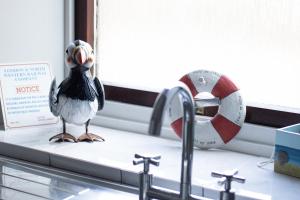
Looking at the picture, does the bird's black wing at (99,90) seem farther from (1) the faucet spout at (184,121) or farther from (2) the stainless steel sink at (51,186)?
(1) the faucet spout at (184,121)

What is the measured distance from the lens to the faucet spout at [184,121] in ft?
2.84

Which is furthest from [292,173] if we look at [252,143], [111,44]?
[111,44]

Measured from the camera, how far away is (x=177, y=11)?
149 centimetres

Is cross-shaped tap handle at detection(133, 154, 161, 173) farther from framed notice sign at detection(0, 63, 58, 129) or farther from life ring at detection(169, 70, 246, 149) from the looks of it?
framed notice sign at detection(0, 63, 58, 129)

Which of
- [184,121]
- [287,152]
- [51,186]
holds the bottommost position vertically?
[51,186]

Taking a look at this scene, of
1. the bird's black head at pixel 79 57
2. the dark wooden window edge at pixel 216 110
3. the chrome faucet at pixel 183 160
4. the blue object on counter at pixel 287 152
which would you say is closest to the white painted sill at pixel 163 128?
the dark wooden window edge at pixel 216 110

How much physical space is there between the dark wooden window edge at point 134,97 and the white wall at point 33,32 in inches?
2.2

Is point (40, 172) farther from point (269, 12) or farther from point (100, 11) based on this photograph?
point (269, 12)

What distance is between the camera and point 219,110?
1320 mm

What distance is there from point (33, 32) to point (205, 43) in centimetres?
49

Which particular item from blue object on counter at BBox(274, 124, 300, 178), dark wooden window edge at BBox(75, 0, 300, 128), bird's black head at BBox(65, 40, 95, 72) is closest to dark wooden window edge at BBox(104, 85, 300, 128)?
dark wooden window edge at BBox(75, 0, 300, 128)

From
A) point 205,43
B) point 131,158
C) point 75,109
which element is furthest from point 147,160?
point 205,43

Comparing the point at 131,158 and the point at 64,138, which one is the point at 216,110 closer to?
the point at 131,158

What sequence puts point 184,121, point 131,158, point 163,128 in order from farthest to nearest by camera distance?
point 163,128 < point 131,158 < point 184,121
